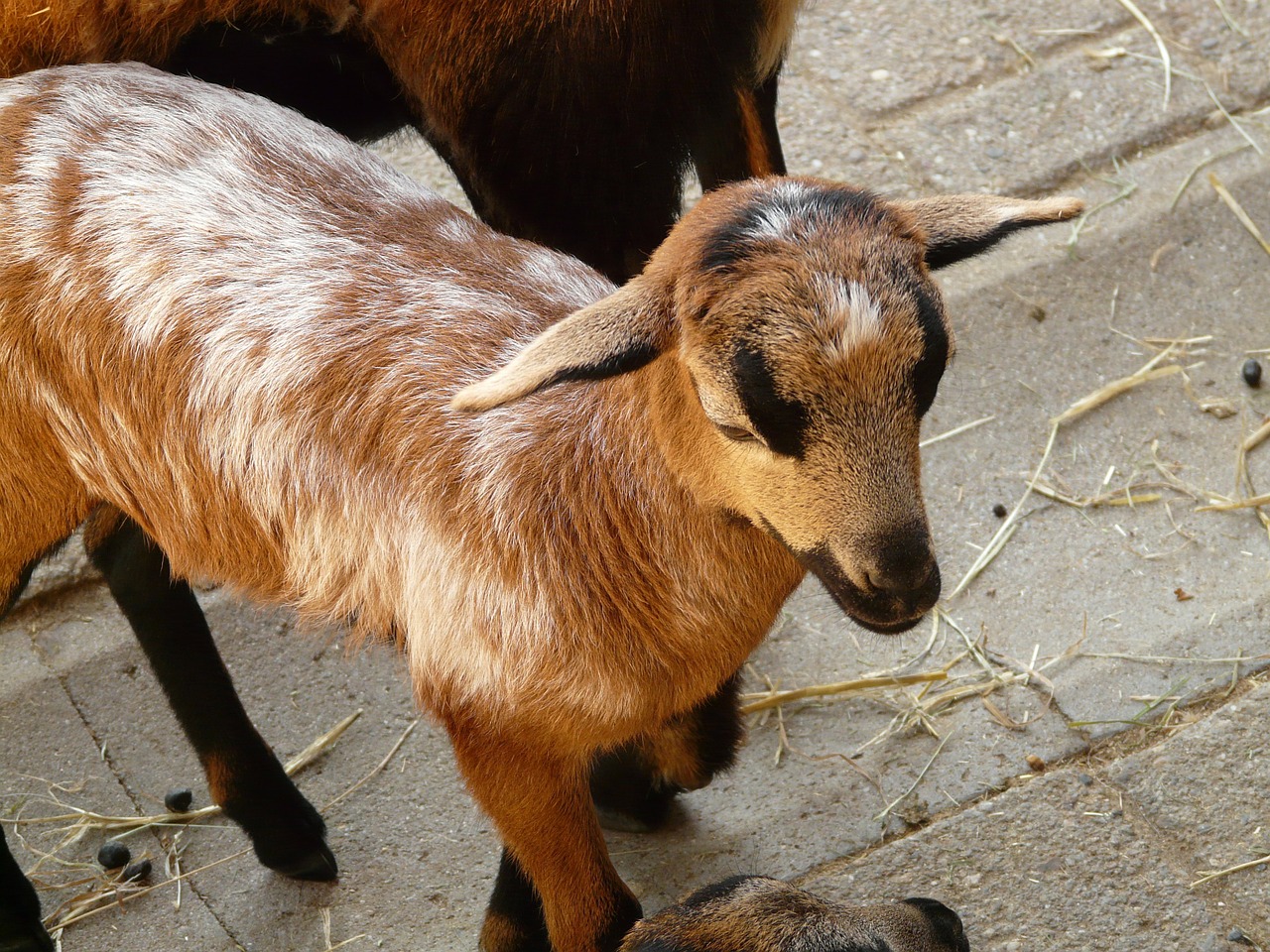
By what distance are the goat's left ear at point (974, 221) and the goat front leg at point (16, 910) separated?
2326 millimetres

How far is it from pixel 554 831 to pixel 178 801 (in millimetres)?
1292

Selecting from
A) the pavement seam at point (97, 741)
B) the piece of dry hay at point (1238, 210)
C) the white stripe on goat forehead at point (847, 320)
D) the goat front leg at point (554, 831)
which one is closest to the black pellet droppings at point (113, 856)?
the pavement seam at point (97, 741)

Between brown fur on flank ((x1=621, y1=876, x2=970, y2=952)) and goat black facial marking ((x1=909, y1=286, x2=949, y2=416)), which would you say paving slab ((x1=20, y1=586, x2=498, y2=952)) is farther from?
goat black facial marking ((x1=909, y1=286, x2=949, y2=416))

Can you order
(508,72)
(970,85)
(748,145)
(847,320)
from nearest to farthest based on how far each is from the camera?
(847,320) < (508,72) < (748,145) < (970,85)

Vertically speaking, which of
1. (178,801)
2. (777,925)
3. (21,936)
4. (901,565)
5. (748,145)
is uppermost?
(901,565)

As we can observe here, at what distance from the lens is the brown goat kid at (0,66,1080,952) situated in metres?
2.57

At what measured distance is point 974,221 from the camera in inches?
90.4

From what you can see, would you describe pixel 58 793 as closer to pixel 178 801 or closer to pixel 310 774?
pixel 178 801

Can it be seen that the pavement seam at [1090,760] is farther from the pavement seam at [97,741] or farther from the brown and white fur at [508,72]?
the brown and white fur at [508,72]

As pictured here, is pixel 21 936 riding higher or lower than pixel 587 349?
lower

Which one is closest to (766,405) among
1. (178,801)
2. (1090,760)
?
(1090,760)

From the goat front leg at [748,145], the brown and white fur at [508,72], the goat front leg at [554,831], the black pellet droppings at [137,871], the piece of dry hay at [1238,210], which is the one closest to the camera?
the goat front leg at [554,831]

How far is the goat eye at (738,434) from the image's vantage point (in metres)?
2.17

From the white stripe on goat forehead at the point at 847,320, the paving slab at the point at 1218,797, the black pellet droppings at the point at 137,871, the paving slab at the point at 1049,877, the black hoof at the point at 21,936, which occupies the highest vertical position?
the white stripe on goat forehead at the point at 847,320
